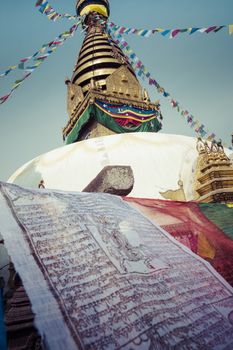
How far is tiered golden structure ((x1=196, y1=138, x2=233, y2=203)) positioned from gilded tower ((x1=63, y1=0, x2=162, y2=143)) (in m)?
5.77

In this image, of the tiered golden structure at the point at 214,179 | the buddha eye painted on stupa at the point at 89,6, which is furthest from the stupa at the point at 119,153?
the buddha eye painted on stupa at the point at 89,6

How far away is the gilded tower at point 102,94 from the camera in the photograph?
1080 cm

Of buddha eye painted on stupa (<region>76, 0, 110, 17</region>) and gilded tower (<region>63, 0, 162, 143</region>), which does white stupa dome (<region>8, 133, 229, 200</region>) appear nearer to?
gilded tower (<region>63, 0, 162, 143</region>)

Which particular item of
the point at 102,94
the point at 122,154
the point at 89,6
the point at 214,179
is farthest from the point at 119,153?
the point at 89,6

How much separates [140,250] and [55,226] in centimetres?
52

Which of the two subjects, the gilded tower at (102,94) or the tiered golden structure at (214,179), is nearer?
the tiered golden structure at (214,179)

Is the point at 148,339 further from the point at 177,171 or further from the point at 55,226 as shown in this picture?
the point at 177,171

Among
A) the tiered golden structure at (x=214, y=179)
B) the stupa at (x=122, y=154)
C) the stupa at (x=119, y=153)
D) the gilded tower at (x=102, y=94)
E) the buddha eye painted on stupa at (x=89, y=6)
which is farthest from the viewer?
the buddha eye painted on stupa at (x=89, y=6)

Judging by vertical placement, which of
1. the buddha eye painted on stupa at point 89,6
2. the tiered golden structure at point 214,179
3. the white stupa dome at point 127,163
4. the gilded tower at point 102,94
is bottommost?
the tiered golden structure at point 214,179

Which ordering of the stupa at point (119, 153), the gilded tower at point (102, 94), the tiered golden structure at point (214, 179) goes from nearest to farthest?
the tiered golden structure at point (214, 179) → the stupa at point (119, 153) → the gilded tower at point (102, 94)

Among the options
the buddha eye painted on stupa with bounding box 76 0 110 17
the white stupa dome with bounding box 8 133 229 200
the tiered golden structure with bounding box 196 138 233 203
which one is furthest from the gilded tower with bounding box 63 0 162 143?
the tiered golden structure with bounding box 196 138 233 203

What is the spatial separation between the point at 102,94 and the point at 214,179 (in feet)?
23.8

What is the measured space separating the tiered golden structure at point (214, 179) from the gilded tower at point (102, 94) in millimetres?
5769

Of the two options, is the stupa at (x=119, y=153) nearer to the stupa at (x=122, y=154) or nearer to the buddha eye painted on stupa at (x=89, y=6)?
the stupa at (x=122, y=154)
